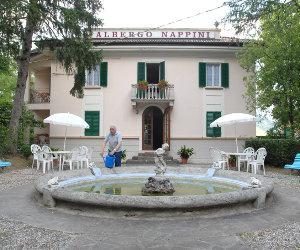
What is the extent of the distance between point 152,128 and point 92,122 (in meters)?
3.75

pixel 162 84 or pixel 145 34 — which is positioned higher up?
pixel 145 34

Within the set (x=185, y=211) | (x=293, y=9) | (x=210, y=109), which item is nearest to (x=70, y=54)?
(x=210, y=109)

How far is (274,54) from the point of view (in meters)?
16.5

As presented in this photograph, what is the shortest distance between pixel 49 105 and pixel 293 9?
47.9ft

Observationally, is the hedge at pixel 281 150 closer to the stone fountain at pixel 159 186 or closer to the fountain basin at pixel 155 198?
the fountain basin at pixel 155 198

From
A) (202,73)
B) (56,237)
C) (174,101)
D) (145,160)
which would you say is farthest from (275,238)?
(202,73)

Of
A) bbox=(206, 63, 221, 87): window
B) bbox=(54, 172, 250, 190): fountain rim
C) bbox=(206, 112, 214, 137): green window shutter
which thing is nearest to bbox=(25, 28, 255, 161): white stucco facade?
bbox=(206, 112, 214, 137): green window shutter

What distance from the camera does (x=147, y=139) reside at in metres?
21.8

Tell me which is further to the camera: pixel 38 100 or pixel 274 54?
pixel 38 100

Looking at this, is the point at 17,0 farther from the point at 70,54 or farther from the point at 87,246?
the point at 87,246

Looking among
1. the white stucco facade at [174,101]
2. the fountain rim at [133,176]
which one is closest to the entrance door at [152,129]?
the white stucco facade at [174,101]

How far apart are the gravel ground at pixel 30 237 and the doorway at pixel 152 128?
1638 centimetres

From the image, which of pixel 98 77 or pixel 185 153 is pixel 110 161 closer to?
pixel 185 153

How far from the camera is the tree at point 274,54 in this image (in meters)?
15.8
